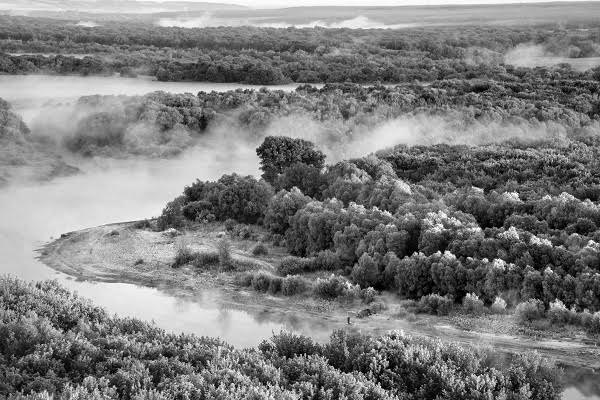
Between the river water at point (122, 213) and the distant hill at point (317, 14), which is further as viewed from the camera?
the distant hill at point (317, 14)

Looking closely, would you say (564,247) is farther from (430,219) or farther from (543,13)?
(543,13)

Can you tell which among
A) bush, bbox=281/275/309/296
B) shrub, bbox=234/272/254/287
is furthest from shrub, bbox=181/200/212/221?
bush, bbox=281/275/309/296

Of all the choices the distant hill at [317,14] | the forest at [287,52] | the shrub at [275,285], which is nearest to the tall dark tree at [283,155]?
the shrub at [275,285]

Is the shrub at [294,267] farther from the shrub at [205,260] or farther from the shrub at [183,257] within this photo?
the shrub at [183,257]

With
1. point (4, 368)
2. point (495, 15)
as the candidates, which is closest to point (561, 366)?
point (4, 368)

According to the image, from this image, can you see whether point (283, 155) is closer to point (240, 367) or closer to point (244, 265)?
point (244, 265)

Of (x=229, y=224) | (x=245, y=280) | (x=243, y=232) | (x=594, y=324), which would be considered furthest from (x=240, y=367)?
(x=229, y=224)
